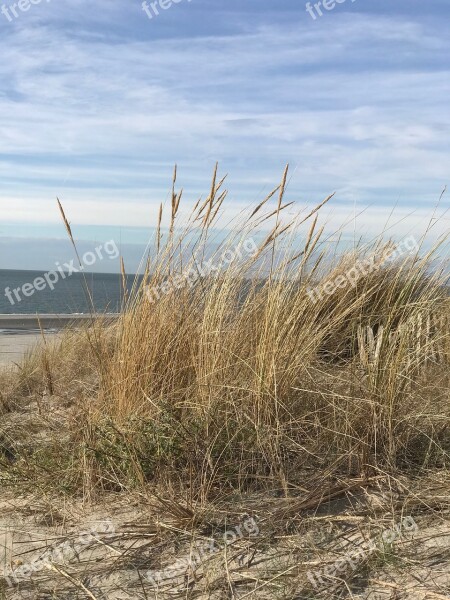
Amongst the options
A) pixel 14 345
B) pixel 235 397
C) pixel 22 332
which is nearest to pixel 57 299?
pixel 22 332

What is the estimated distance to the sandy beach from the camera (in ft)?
21.9

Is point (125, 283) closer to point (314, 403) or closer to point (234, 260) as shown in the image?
point (234, 260)

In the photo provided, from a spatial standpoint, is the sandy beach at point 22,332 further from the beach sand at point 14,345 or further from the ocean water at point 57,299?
the ocean water at point 57,299

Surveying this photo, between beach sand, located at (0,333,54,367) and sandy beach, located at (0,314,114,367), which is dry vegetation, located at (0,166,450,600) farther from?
beach sand, located at (0,333,54,367)

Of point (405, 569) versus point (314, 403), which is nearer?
point (405, 569)

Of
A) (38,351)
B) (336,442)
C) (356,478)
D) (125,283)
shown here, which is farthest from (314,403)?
(38,351)

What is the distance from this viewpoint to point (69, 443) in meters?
2.97

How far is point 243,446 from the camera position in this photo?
2.65m

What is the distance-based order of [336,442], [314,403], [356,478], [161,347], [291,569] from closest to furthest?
[291,569]
[356,478]
[336,442]
[314,403]
[161,347]

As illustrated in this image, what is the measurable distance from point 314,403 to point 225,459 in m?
0.54

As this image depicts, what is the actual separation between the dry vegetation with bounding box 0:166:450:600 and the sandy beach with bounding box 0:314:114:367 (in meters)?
1.63

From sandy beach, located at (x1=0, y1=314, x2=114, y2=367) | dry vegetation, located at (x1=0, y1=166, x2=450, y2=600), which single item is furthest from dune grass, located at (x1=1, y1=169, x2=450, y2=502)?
sandy beach, located at (x1=0, y1=314, x2=114, y2=367)

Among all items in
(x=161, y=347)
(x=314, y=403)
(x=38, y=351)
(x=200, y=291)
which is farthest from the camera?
(x=38, y=351)

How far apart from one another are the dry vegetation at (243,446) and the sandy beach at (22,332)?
163 cm
